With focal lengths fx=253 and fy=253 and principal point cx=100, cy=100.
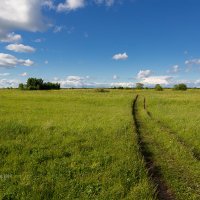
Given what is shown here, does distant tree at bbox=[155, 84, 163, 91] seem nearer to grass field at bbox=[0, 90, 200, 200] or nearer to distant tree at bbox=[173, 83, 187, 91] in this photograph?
distant tree at bbox=[173, 83, 187, 91]

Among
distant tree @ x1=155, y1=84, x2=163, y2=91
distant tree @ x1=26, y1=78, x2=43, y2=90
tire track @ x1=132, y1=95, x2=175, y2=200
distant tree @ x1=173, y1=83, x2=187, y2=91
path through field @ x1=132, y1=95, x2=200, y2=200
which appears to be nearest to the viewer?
tire track @ x1=132, y1=95, x2=175, y2=200

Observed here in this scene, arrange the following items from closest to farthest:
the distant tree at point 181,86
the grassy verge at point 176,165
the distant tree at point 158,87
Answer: the grassy verge at point 176,165 < the distant tree at point 158,87 < the distant tree at point 181,86

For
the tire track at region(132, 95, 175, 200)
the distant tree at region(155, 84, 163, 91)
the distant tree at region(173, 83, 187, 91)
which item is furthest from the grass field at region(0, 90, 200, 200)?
the distant tree at region(173, 83, 187, 91)

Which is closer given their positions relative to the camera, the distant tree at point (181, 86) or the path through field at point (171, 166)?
the path through field at point (171, 166)

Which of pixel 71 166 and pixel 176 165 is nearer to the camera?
pixel 71 166

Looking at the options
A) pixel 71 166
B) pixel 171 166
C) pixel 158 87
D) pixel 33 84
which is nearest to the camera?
pixel 71 166

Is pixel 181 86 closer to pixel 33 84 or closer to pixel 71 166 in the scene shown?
pixel 33 84

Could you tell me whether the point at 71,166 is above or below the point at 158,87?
below

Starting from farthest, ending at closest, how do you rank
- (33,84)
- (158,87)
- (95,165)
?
(33,84)
(158,87)
(95,165)

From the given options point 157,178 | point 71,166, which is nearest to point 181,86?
point 157,178

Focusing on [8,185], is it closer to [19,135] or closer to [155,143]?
[19,135]

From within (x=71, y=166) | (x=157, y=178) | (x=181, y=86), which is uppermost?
(x=181, y=86)

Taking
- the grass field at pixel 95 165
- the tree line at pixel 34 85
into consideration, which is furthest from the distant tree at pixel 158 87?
the grass field at pixel 95 165

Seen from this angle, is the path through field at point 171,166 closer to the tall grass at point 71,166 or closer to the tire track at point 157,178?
the tire track at point 157,178
